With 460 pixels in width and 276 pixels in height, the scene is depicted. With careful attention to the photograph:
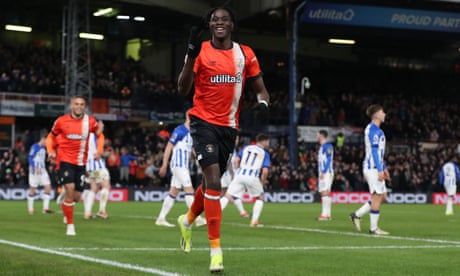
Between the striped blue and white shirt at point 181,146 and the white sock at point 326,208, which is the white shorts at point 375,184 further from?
the white sock at point 326,208

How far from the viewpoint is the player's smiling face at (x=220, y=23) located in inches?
339

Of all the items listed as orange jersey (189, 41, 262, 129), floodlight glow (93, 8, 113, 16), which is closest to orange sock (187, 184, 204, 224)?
orange jersey (189, 41, 262, 129)

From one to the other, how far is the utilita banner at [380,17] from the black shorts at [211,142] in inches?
1452

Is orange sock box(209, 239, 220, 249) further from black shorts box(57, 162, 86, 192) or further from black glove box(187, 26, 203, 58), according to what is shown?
black shorts box(57, 162, 86, 192)

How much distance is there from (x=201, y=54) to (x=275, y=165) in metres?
32.9

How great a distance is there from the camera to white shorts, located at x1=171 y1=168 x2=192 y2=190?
18.2 metres

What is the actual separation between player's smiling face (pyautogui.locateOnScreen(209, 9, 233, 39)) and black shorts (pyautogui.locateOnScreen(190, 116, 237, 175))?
92 centimetres

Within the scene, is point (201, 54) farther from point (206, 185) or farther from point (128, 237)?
point (128, 237)

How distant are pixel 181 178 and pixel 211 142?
9.62 meters

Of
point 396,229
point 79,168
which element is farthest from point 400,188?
point 79,168

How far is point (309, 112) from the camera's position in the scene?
163ft

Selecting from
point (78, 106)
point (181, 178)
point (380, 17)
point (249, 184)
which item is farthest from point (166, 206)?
point (380, 17)

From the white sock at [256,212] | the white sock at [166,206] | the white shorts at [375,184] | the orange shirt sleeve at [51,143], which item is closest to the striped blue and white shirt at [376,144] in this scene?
the white shorts at [375,184]

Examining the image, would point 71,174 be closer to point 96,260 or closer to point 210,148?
point 96,260
